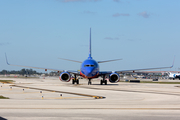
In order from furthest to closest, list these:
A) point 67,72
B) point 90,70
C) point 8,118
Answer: point 67,72 < point 90,70 < point 8,118

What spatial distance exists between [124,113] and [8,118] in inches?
242

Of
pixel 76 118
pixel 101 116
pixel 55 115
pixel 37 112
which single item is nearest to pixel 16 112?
pixel 37 112

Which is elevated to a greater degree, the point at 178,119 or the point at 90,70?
the point at 90,70

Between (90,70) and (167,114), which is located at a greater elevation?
(90,70)

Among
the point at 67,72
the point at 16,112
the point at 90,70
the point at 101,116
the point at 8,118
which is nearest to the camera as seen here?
the point at 8,118

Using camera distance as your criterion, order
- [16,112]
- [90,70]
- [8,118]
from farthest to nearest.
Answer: [90,70] < [16,112] < [8,118]

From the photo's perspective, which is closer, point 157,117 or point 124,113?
point 157,117

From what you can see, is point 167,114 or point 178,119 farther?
point 167,114

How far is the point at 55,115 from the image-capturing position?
48.1 feet

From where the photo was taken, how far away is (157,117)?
14172 millimetres

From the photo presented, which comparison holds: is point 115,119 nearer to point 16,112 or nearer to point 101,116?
point 101,116


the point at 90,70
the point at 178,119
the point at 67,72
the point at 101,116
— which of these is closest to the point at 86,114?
the point at 101,116

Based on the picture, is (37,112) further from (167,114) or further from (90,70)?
(90,70)

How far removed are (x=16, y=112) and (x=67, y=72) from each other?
3742 cm
